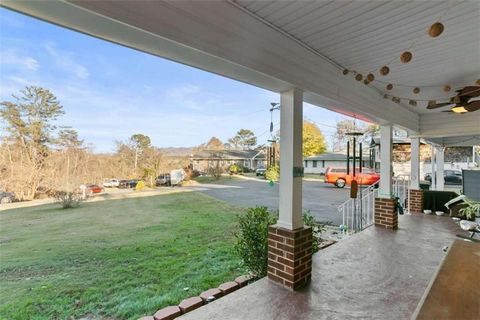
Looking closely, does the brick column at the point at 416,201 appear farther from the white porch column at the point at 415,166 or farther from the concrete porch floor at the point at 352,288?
the concrete porch floor at the point at 352,288

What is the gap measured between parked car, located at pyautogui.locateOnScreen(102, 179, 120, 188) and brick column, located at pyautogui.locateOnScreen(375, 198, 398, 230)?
8719 mm

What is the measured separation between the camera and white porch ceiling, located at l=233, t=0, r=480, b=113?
201 centimetres

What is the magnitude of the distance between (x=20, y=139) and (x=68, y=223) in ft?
11.4

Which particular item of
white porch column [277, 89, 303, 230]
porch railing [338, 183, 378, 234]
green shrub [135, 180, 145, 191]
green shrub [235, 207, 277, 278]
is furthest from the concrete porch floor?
green shrub [135, 180, 145, 191]

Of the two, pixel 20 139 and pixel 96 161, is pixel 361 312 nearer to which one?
pixel 20 139

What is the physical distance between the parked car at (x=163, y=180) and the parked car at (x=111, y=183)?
2966 mm

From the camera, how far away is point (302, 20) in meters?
2.22

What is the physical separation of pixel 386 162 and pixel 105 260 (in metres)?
5.86

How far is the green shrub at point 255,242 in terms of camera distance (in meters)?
3.21

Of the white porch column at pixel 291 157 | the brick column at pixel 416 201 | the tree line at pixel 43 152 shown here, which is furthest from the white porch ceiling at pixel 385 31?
the tree line at pixel 43 152

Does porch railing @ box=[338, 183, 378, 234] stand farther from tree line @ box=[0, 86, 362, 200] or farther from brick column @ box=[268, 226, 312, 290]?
tree line @ box=[0, 86, 362, 200]

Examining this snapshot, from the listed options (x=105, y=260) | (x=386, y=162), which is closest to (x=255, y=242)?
(x=105, y=260)

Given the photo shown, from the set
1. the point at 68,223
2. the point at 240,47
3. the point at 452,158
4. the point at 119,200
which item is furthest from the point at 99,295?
the point at 452,158

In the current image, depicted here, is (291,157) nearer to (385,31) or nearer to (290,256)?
(290,256)
